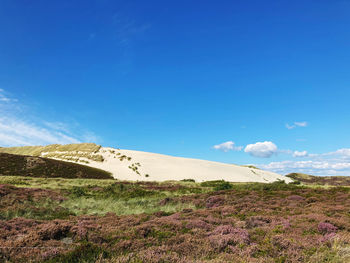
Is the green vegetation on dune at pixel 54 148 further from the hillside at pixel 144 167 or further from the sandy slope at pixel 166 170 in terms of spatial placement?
the sandy slope at pixel 166 170

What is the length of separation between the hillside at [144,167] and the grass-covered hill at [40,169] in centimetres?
843

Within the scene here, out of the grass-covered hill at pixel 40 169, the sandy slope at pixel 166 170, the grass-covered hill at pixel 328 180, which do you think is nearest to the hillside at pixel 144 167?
the sandy slope at pixel 166 170

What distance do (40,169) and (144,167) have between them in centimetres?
2871

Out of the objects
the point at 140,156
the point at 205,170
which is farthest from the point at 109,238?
the point at 140,156

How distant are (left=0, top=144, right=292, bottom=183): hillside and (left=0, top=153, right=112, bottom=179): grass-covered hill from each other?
8.43 metres

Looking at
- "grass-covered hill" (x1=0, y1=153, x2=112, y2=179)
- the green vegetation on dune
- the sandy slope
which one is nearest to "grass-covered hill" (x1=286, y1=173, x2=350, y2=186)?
the sandy slope

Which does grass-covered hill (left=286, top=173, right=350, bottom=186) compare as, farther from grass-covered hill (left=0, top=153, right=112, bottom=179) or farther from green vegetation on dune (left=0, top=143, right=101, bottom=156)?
green vegetation on dune (left=0, top=143, right=101, bottom=156)

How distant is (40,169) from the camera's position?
4834 centimetres

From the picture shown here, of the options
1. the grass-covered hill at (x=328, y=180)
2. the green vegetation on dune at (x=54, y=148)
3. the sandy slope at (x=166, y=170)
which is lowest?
the grass-covered hill at (x=328, y=180)

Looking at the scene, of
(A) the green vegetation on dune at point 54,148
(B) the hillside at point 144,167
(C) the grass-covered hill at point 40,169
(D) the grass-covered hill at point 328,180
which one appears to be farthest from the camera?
(A) the green vegetation on dune at point 54,148

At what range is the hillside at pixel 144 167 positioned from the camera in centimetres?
6116

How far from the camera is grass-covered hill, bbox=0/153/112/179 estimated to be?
45188 millimetres

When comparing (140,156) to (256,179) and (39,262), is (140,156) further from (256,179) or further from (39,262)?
(39,262)

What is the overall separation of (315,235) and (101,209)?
41.4 feet
